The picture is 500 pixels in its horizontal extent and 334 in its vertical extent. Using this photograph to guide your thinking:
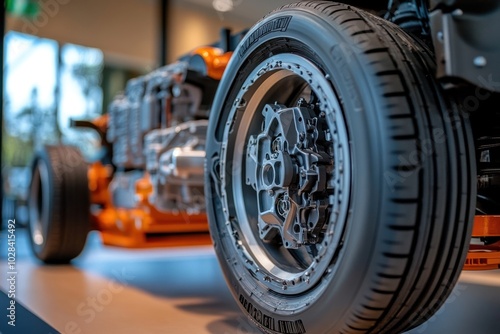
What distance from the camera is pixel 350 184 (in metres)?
1.19

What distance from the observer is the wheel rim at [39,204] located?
3.30 meters

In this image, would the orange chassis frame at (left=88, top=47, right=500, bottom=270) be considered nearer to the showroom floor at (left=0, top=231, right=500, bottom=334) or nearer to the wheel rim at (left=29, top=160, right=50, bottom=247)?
the showroom floor at (left=0, top=231, right=500, bottom=334)

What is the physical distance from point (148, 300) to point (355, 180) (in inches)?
58.3

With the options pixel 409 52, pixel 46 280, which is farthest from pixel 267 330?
pixel 46 280

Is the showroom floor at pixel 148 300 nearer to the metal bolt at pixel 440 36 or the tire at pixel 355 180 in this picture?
the tire at pixel 355 180

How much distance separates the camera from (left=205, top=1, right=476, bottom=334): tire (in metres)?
1.12

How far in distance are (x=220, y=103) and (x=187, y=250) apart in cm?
286

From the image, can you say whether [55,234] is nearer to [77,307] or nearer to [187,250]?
[77,307]

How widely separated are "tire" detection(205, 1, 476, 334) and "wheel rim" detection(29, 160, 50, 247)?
6.77 ft

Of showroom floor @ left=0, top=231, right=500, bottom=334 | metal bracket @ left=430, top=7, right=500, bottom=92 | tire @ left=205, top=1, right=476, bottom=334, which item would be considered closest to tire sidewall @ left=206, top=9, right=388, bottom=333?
tire @ left=205, top=1, right=476, bottom=334

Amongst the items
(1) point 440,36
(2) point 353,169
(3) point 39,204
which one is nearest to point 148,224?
(3) point 39,204

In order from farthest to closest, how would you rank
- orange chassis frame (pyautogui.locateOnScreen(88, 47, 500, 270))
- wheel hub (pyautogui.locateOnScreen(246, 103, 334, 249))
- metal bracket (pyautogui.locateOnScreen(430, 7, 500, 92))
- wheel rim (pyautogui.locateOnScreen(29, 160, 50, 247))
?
wheel rim (pyautogui.locateOnScreen(29, 160, 50, 247)) → orange chassis frame (pyautogui.locateOnScreen(88, 47, 500, 270)) → wheel hub (pyautogui.locateOnScreen(246, 103, 334, 249)) → metal bracket (pyautogui.locateOnScreen(430, 7, 500, 92))

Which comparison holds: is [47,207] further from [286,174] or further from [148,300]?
[286,174]

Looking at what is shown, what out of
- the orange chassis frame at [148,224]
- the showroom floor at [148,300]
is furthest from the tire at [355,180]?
the orange chassis frame at [148,224]
